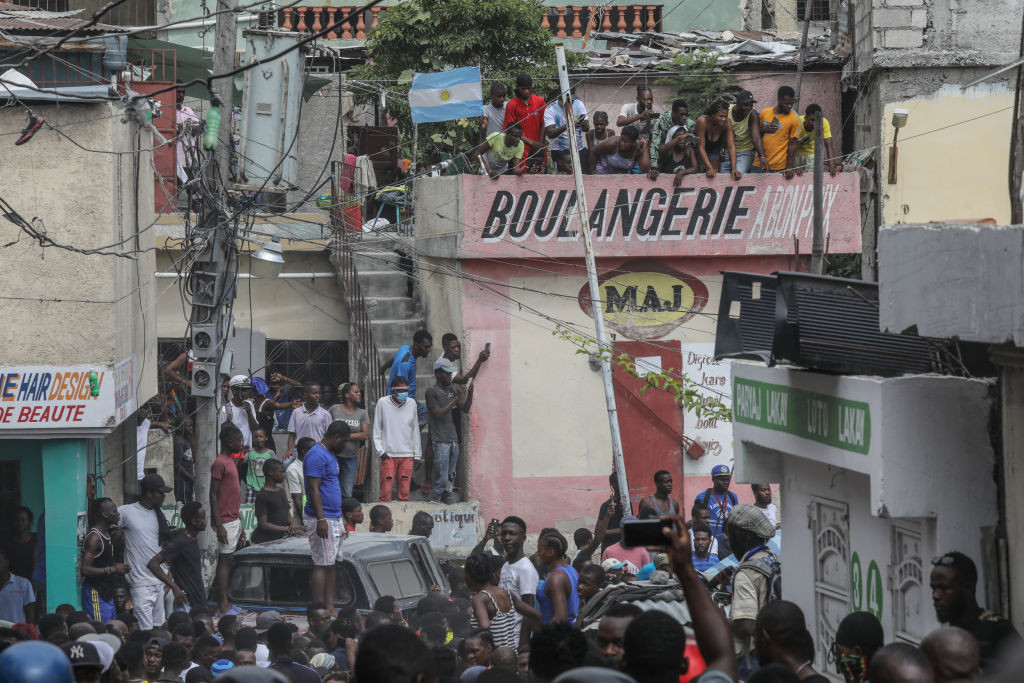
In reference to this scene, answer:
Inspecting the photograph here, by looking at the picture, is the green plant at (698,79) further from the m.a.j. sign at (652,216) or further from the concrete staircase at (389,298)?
the concrete staircase at (389,298)

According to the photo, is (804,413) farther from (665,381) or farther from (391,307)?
(391,307)

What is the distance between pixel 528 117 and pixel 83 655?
12442 millimetres

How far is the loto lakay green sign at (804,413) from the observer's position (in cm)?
663

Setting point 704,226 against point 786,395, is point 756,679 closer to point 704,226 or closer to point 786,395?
point 786,395

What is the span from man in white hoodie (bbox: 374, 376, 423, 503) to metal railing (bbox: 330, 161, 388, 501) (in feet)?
3.14

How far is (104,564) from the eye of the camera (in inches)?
491

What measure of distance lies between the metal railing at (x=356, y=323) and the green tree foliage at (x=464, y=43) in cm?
153

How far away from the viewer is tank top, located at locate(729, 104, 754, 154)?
16.9m

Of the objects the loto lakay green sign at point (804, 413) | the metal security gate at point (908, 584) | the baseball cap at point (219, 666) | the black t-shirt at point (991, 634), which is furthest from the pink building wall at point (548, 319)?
the black t-shirt at point (991, 634)

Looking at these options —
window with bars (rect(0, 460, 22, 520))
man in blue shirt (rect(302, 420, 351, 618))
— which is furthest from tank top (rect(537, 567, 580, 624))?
window with bars (rect(0, 460, 22, 520))

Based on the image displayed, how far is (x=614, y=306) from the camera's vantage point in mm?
16859

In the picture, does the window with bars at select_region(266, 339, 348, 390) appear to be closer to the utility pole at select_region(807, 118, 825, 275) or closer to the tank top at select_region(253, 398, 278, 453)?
the tank top at select_region(253, 398, 278, 453)

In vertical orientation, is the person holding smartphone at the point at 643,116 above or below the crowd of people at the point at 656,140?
above

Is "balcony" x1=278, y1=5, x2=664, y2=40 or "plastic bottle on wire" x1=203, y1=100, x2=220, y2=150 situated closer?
"plastic bottle on wire" x1=203, y1=100, x2=220, y2=150
